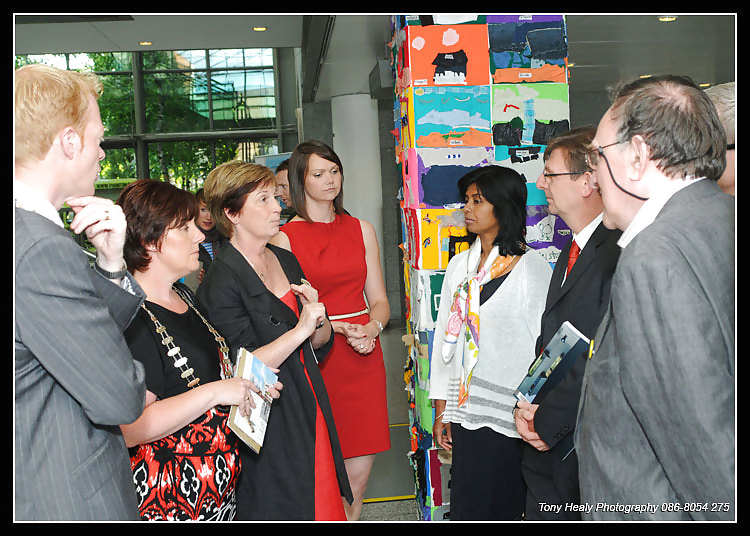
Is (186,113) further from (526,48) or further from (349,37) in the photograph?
(526,48)

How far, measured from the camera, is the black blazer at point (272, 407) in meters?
2.42

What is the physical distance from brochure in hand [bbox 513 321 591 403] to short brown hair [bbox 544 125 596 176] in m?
0.65

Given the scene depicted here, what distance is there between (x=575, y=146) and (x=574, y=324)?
2.24 ft

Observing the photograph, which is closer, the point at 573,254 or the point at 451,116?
the point at 573,254

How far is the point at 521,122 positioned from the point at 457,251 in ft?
2.18

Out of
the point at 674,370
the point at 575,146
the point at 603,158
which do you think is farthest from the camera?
the point at 575,146

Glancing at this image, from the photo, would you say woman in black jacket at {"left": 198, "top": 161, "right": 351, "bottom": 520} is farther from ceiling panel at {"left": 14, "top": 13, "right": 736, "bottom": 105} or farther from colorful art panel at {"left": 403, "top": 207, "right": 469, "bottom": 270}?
ceiling panel at {"left": 14, "top": 13, "right": 736, "bottom": 105}

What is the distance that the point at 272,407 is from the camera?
245 centimetres

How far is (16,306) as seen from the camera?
3.90ft

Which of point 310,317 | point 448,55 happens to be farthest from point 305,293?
point 448,55

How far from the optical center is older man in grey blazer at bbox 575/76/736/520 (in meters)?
1.18

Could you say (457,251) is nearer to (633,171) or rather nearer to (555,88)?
(555,88)

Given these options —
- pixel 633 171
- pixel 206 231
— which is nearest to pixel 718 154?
pixel 633 171

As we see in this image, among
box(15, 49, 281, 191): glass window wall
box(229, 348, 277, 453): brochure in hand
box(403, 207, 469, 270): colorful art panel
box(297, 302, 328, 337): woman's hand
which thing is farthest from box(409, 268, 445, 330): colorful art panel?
box(15, 49, 281, 191): glass window wall
